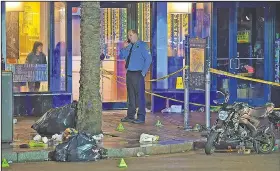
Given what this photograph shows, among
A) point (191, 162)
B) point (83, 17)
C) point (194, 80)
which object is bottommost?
point (191, 162)

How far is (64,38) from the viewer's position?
16.2m

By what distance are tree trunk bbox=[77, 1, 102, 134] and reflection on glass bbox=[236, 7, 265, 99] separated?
244 inches

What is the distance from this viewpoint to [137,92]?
14.1 m

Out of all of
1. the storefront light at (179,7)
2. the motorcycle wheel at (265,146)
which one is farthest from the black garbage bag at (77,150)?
the storefront light at (179,7)

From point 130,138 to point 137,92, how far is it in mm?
2189

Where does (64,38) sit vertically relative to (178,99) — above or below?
above

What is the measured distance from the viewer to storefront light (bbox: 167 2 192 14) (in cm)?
1673

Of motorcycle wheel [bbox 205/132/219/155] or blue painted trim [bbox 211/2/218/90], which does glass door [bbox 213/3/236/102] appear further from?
motorcycle wheel [bbox 205/132/219/155]

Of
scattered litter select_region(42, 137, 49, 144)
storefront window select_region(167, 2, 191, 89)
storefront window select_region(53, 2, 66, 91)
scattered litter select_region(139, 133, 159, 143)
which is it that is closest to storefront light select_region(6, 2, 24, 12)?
storefront window select_region(53, 2, 66, 91)

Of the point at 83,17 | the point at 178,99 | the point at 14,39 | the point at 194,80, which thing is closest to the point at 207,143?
the point at 194,80

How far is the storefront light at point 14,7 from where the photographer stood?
15.7m

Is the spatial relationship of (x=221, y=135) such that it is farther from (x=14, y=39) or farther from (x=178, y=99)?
(x=14, y=39)

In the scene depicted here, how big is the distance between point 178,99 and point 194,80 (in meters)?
3.50

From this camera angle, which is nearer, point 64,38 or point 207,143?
point 207,143
